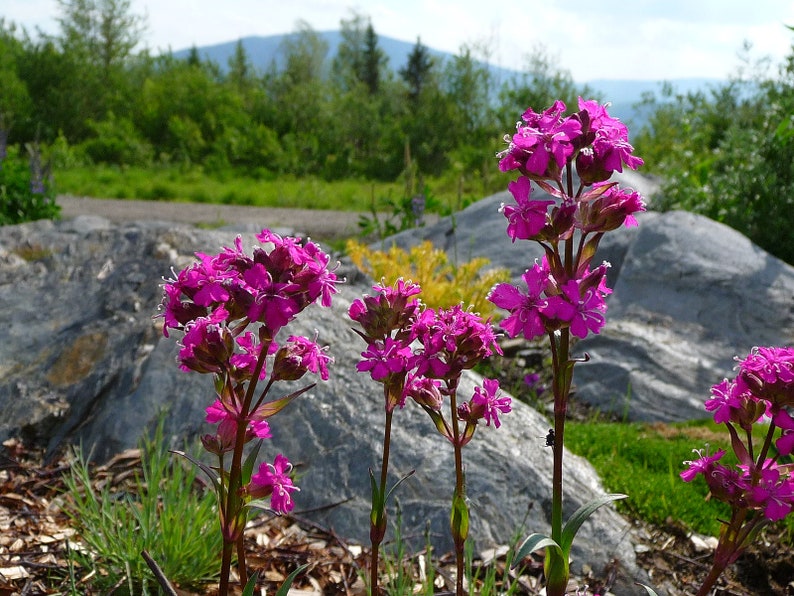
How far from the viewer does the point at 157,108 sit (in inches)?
976

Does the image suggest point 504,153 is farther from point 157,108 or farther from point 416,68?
point 416,68

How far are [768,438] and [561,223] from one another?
669 millimetres

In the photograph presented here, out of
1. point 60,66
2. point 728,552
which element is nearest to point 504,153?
point 728,552

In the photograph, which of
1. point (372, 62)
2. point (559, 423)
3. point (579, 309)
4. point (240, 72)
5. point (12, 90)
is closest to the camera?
point (579, 309)

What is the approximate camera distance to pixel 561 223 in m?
1.43

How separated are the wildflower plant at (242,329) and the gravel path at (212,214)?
32.3 feet

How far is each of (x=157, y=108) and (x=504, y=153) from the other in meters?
25.3

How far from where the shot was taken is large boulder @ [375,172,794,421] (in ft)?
17.0

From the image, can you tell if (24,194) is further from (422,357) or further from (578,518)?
(578,518)

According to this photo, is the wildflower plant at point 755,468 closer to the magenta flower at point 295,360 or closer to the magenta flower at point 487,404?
the magenta flower at point 487,404

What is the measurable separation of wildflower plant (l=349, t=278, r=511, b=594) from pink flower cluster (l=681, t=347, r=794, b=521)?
48 cm

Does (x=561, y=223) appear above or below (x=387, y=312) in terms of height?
above

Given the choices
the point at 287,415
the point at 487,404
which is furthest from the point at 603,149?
the point at 287,415

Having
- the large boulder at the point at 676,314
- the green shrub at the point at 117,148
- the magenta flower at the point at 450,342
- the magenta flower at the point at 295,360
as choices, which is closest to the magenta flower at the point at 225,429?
the magenta flower at the point at 295,360
